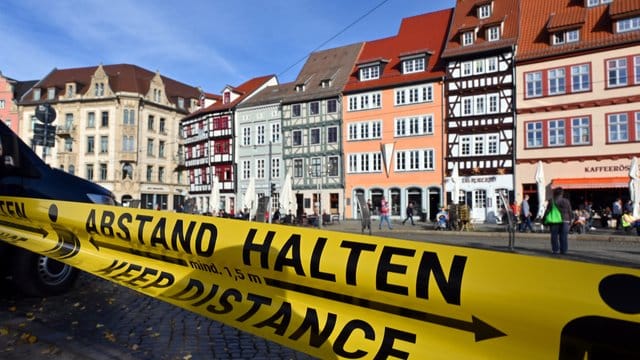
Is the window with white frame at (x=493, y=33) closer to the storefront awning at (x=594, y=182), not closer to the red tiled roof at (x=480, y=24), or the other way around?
the red tiled roof at (x=480, y=24)

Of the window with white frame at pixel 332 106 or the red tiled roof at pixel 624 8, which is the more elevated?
the red tiled roof at pixel 624 8

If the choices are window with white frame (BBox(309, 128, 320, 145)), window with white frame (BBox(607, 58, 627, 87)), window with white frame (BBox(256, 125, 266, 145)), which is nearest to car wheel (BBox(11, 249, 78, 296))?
window with white frame (BBox(607, 58, 627, 87))

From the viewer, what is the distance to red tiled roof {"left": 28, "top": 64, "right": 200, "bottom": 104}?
2356 inches

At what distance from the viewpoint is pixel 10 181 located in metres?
6.14

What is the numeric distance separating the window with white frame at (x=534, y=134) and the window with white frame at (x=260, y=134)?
25595 millimetres

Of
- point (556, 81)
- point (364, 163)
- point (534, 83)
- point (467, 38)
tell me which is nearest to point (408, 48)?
point (467, 38)

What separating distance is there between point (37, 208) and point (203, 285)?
3101mm

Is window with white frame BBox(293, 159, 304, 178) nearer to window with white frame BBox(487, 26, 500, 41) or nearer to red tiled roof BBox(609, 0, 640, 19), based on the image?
window with white frame BBox(487, 26, 500, 41)

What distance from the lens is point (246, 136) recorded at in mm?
50062

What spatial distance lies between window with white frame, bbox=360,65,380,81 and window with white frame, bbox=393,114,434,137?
15.6ft

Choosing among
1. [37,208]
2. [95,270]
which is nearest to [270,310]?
[95,270]

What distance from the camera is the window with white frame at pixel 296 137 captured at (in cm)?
4503

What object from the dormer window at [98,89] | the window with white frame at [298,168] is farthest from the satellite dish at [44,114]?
the dormer window at [98,89]

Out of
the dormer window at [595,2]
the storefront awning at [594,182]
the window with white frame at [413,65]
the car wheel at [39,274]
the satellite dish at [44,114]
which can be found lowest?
the car wheel at [39,274]
